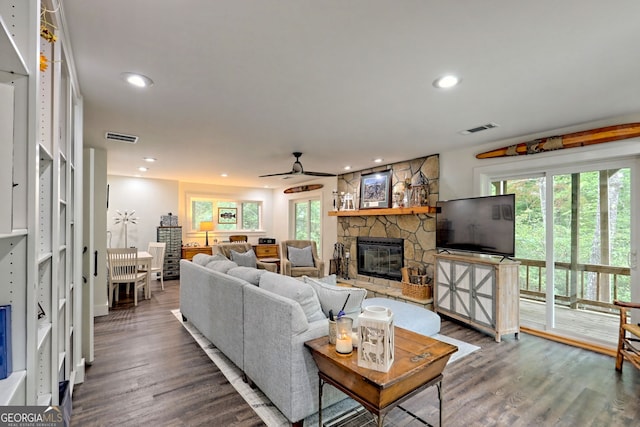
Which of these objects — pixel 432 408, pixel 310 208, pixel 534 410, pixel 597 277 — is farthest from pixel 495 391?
pixel 310 208

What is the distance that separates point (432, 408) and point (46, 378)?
232cm

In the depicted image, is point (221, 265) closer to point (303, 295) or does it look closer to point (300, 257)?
point (303, 295)

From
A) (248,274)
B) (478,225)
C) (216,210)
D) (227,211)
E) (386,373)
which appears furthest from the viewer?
(227,211)

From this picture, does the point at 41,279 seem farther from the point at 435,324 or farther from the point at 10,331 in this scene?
the point at 435,324

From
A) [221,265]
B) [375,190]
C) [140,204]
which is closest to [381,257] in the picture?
[375,190]

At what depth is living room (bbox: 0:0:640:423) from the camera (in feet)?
3.37

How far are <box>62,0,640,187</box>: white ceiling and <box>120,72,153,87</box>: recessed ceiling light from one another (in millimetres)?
66

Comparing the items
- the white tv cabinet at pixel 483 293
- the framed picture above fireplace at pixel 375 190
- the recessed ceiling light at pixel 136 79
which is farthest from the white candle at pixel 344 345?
the framed picture above fireplace at pixel 375 190

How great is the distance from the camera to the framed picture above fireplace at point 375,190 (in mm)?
5523

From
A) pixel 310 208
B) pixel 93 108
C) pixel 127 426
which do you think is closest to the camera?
pixel 127 426

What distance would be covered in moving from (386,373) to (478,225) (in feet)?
9.87

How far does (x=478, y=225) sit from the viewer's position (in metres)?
3.91

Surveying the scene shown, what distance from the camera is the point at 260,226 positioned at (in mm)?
8914

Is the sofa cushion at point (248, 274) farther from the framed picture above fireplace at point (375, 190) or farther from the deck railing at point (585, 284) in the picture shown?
the deck railing at point (585, 284)
